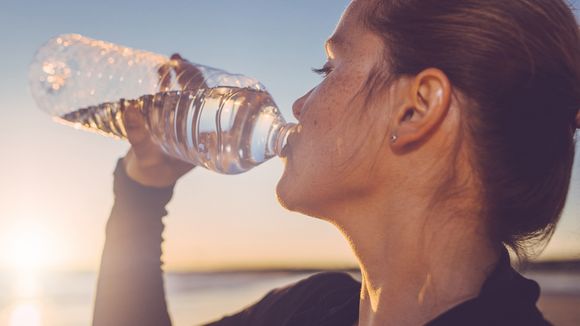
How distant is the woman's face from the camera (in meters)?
0.93

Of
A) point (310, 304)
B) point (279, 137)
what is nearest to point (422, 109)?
point (279, 137)

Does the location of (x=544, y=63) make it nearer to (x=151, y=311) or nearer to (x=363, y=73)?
(x=363, y=73)

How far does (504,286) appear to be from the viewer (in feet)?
2.74

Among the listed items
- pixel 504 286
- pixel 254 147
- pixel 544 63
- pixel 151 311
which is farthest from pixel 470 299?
pixel 151 311

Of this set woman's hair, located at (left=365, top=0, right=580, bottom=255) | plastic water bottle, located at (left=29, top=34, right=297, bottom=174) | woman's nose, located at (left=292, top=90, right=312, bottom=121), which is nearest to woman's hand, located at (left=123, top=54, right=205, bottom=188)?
plastic water bottle, located at (left=29, top=34, right=297, bottom=174)

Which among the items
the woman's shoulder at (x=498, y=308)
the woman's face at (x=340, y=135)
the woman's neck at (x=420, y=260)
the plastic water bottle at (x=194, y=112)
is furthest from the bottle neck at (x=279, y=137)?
the woman's shoulder at (x=498, y=308)

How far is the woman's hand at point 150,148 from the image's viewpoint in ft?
4.14

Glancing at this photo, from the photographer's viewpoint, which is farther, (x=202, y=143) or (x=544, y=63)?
(x=202, y=143)

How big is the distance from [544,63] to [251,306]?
0.74 meters

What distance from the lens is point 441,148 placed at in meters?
0.90

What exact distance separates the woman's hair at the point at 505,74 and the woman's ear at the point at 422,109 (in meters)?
0.02

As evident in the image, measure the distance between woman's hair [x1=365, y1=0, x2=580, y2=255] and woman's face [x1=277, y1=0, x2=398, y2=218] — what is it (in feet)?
0.15

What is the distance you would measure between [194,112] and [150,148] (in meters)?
0.12

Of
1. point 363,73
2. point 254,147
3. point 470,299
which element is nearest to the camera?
point 470,299
